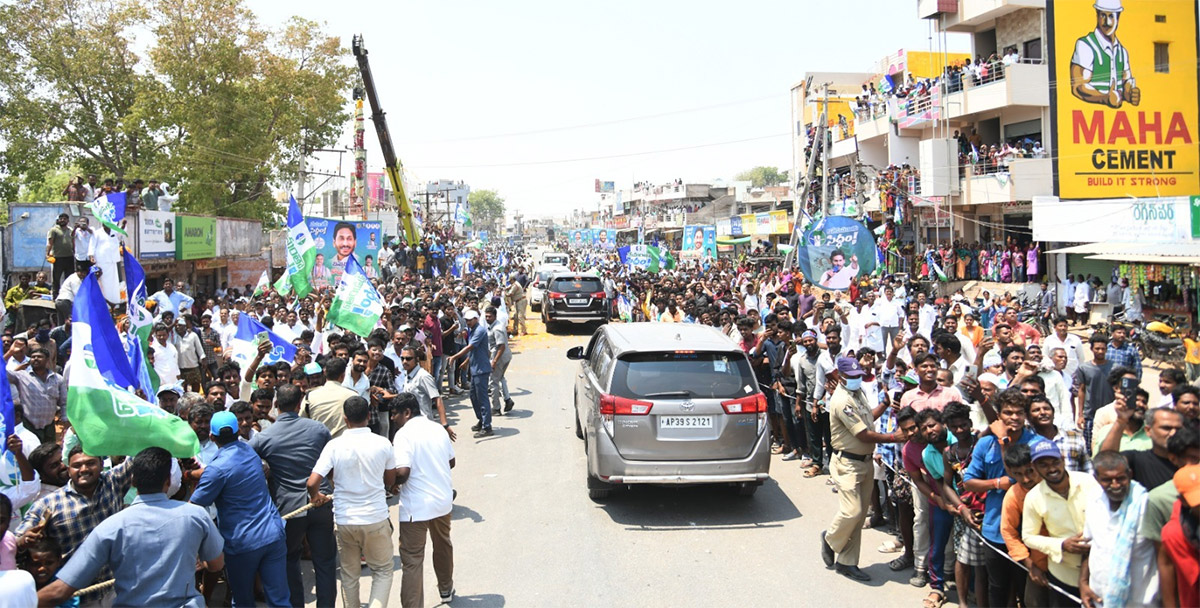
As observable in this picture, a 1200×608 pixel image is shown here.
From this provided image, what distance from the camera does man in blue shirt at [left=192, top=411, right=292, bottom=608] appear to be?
5.18 metres

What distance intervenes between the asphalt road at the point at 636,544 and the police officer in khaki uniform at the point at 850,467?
6.9 inches

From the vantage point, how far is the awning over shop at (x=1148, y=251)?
Answer: 58.7 feet

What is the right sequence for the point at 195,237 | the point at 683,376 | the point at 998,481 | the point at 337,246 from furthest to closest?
the point at 195,237
the point at 337,246
the point at 683,376
the point at 998,481

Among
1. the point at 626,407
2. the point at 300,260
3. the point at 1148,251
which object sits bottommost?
the point at 626,407

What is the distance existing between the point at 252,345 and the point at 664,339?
5.30 m

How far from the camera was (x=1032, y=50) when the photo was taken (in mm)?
26875

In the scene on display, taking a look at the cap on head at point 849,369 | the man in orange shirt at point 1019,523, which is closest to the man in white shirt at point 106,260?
the cap on head at point 849,369

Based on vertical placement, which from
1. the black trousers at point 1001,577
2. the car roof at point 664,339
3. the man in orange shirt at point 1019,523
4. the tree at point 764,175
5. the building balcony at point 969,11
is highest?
the tree at point 764,175

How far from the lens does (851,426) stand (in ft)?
22.1

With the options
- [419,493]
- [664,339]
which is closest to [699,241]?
[664,339]

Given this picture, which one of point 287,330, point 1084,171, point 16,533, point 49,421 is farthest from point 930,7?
point 16,533

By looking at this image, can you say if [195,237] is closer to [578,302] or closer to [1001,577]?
[578,302]

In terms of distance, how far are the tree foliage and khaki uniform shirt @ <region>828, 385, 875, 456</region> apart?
1224 inches

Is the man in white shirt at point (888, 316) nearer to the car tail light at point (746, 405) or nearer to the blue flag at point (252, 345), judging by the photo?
the car tail light at point (746, 405)
